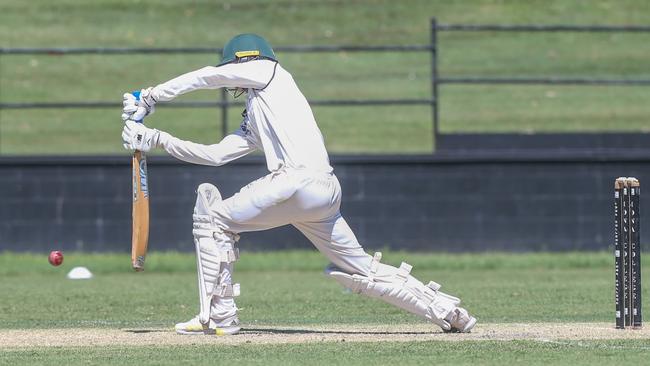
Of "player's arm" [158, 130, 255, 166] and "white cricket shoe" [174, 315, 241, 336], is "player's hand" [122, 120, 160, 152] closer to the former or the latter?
"player's arm" [158, 130, 255, 166]

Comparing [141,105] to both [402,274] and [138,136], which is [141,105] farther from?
[402,274]

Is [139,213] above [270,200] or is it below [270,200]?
below

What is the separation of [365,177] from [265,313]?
5.42m

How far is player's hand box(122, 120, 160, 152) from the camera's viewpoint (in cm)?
930

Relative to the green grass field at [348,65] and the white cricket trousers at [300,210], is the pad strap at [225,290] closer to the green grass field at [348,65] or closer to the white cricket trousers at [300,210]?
the white cricket trousers at [300,210]

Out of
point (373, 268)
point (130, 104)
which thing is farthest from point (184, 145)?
point (373, 268)

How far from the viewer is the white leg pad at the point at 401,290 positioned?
9.24m

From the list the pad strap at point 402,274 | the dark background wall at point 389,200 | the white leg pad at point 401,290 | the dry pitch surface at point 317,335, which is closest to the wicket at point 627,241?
the dry pitch surface at point 317,335

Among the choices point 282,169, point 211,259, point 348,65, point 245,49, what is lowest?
point 211,259

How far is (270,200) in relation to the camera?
8.95m

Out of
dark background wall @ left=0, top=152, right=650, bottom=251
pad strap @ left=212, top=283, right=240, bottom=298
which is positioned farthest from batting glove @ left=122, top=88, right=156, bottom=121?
dark background wall @ left=0, top=152, right=650, bottom=251

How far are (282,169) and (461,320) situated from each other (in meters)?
1.62

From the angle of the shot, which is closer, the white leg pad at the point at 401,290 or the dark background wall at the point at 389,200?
the white leg pad at the point at 401,290

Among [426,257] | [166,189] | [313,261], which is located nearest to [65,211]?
[166,189]
